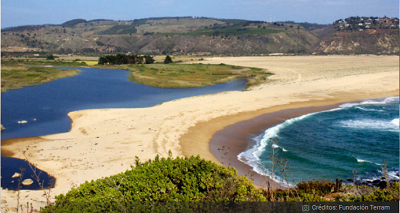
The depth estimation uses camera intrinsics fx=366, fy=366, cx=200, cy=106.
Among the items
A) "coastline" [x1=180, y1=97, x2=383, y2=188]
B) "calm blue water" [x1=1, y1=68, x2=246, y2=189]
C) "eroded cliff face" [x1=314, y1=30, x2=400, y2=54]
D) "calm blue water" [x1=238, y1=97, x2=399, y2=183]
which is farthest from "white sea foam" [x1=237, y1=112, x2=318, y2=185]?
"eroded cliff face" [x1=314, y1=30, x2=400, y2=54]

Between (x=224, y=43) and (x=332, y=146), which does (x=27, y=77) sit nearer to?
(x=332, y=146)

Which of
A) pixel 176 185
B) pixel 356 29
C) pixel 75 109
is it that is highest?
pixel 356 29

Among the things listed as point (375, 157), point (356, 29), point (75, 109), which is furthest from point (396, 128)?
point (356, 29)

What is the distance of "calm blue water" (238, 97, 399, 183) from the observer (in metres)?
15.0

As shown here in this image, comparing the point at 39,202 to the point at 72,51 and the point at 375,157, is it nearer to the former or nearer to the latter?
the point at 375,157

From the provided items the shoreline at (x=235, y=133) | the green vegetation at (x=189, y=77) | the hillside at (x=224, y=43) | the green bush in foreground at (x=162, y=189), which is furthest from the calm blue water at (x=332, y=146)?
the hillside at (x=224, y=43)

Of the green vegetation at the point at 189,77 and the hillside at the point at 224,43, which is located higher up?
the hillside at the point at 224,43

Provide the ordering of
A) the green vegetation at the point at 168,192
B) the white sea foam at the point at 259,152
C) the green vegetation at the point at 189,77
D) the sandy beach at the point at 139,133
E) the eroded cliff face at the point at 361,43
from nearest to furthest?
1. the green vegetation at the point at 168,192
2. the sandy beach at the point at 139,133
3. the white sea foam at the point at 259,152
4. the green vegetation at the point at 189,77
5. the eroded cliff face at the point at 361,43

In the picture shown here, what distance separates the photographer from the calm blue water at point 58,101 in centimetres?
2223

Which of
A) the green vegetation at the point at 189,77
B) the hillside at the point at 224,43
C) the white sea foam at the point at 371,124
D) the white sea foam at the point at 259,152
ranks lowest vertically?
the white sea foam at the point at 259,152

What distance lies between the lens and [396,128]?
73.8 ft

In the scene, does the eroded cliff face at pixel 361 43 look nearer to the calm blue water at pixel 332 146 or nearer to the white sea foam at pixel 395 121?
the white sea foam at pixel 395 121

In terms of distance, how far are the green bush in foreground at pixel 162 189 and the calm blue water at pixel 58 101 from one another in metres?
7.54

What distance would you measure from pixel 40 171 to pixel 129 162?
346cm
